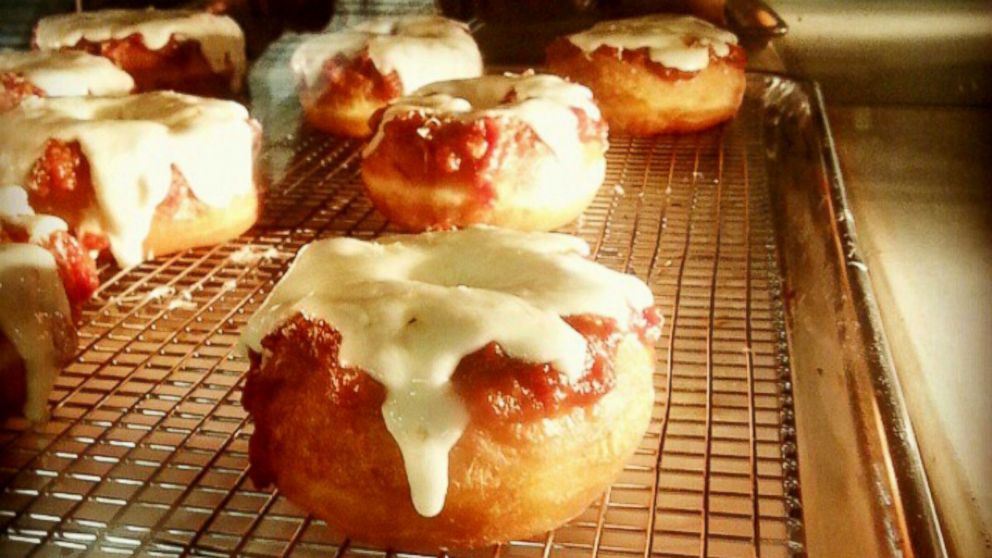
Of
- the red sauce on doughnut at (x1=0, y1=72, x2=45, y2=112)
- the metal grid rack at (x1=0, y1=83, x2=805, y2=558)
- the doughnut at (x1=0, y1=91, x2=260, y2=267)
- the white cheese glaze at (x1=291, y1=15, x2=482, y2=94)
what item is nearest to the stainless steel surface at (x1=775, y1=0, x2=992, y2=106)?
the metal grid rack at (x1=0, y1=83, x2=805, y2=558)

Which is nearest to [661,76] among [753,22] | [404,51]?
[753,22]

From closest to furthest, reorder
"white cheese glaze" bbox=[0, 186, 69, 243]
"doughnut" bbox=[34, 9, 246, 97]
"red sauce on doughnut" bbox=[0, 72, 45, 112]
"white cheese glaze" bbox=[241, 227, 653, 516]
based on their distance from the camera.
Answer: "white cheese glaze" bbox=[241, 227, 653, 516], "white cheese glaze" bbox=[0, 186, 69, 243], "red sauce on doughnut" bbox=[0, 72, 45, 112], "doughnut" bbox=[34, 9, 246, 97]

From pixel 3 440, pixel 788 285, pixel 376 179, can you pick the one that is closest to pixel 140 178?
pixel 376 179

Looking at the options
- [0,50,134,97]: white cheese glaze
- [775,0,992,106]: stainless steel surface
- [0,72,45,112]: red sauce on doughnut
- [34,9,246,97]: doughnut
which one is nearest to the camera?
[775,0,992,106]: stainless steel surface

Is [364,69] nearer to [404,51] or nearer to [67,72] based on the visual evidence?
[404,51]

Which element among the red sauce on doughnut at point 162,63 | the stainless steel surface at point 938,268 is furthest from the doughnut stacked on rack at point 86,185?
the stainless steel surface at point 938,268

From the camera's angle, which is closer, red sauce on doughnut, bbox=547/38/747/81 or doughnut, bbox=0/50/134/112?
doughnut, bbox=0/50/134/112

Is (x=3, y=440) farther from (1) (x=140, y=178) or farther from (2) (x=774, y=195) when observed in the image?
(2) (x=774, y=195)

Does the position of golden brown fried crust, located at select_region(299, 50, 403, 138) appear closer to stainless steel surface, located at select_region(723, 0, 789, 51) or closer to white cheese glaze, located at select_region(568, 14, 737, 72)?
white cheese glaze, located at select_region(568, 14, 737, 72)
